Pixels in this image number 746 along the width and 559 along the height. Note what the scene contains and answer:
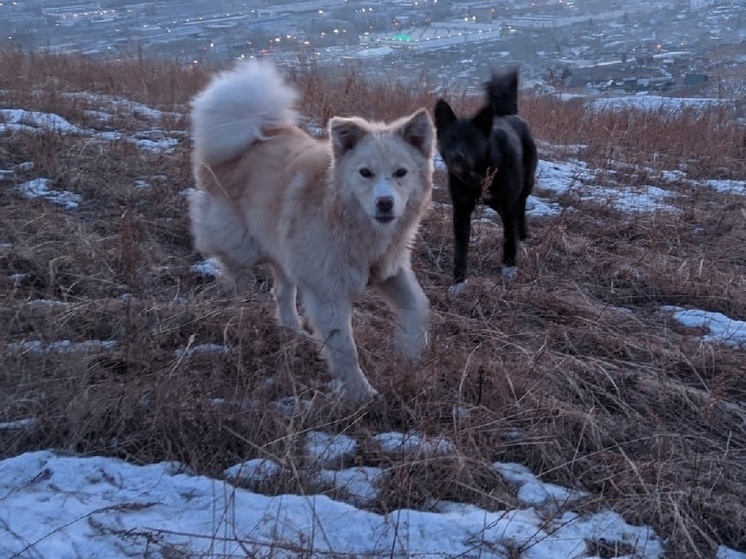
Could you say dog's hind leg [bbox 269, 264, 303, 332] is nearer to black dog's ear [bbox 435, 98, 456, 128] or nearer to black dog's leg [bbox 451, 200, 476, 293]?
black dog's leg [bbox 451, 200, 476, 293]

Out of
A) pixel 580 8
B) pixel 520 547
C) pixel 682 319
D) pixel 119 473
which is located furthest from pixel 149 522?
pixel 580 8

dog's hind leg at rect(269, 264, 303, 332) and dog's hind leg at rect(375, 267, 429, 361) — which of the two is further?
dog's hind leg at rect(269, 264, 303, 332)

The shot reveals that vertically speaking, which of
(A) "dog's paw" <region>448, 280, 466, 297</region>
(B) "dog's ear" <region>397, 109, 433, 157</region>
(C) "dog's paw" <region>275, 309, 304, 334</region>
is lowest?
(A) "dog's paw" <region>448, 280, 466, 297</region>

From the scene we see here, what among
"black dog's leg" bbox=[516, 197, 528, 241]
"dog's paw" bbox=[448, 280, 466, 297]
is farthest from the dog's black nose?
"black dog's leg" bbox=[516, 197, 528, 241]

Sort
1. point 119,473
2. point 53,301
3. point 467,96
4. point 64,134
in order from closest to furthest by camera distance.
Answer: point 119,473, point 53,301, point 64,134, point 467,96

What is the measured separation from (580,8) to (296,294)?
48.9 feet

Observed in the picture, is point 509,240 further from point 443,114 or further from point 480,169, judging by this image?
point 443,114

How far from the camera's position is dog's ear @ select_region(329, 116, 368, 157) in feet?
10.1

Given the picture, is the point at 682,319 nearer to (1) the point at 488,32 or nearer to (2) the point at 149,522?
(2) the point at 149,522

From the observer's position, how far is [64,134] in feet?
19.1

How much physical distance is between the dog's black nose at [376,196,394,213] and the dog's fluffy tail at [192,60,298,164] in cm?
109

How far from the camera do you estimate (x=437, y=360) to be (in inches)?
113

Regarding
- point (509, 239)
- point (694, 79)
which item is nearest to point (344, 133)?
point (509, 239)

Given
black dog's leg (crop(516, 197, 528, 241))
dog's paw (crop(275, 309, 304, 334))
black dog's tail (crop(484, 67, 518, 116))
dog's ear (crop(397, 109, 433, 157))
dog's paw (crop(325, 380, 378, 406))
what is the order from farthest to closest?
black dog's tail (crop(484, 67, 518, 116))
black dog's leg (crop(516, 197, 528, 241))
dog's paw (crop(275, 309, 304, 334))
dog's ear (crop(397, 109, 433, 157))
dog's paw (crop(325, 380, 378, 406))
